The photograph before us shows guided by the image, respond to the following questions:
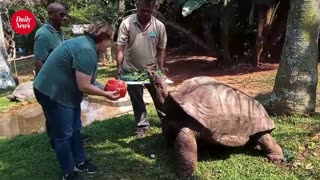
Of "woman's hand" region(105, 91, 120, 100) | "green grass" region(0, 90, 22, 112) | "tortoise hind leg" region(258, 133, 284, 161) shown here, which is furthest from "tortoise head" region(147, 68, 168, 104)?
"green grass" region(0, 90, 22, 112)

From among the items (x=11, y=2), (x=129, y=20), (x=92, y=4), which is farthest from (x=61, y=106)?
(x=11, y=2)

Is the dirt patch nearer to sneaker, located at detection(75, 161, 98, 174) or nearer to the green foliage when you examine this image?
the green foliage

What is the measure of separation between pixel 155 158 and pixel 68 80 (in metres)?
1.49

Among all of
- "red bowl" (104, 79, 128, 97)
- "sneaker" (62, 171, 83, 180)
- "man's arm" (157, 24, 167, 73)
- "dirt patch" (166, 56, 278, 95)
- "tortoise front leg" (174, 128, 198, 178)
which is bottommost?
"dirt patch" (166, 56, 278, 95)

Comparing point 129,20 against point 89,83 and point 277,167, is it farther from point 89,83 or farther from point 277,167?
point 277,167

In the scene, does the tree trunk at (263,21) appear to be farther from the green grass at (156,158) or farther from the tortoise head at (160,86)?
the tortoise head at (160,86)

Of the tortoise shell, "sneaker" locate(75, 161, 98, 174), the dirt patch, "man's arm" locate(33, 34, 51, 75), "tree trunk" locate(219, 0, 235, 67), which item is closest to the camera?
the tortoise shell

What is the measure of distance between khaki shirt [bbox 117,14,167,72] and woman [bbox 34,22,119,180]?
1113 millimetres

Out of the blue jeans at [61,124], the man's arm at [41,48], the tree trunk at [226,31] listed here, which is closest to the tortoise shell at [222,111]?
the blue jeans at [61,124]

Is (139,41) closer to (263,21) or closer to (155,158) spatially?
(155,158)

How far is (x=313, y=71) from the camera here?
5574mm

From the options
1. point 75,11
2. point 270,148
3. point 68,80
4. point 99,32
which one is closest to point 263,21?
point 270,148

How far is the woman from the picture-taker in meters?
3.75

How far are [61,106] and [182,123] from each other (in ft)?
4.15
